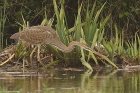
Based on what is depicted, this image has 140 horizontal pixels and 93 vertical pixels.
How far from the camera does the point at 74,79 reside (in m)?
8.91

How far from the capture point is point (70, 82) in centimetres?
851

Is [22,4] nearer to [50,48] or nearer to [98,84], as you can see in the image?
[50,48]

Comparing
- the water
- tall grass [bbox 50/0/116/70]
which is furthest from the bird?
the water

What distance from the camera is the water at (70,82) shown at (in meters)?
7.67

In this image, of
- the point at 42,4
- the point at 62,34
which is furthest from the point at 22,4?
the point at 62,34

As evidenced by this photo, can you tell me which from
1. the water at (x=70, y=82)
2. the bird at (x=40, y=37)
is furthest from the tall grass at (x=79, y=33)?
the water at (x=70, y=82)

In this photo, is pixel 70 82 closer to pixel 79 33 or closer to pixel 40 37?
pixel 79 33

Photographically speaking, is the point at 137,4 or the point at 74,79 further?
the point at 137,4

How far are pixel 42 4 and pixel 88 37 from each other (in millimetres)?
4517

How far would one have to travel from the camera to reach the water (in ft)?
25.2

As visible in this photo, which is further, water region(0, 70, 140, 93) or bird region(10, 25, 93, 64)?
Result: bird region(10, 25, 93, 64)

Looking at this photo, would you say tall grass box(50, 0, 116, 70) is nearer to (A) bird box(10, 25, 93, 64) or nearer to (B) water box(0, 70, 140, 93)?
(A) bird box(10, 25, 93, 64)

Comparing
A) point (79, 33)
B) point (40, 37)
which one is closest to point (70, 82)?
point (79, 33)

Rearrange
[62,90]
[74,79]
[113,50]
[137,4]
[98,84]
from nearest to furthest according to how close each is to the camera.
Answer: [62,90] < [98,84] < [74,79] < [113,50] < [137,4]
